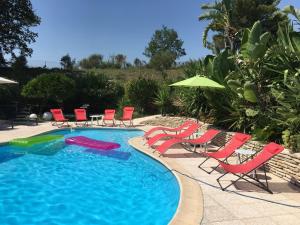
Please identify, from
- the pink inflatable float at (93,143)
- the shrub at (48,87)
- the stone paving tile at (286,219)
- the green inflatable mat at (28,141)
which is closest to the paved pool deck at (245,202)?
the stone paving tile at (286,219)

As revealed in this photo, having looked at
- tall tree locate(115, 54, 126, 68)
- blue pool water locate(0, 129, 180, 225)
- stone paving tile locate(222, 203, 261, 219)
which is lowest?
blue pool water locate(0, 129, 180, 225)

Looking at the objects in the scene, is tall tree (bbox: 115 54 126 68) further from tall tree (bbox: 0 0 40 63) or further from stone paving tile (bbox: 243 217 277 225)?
stone paving tile (bbox: 243 217 277 225)

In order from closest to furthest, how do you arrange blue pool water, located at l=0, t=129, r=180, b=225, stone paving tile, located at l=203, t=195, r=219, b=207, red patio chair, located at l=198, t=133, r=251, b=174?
stone paving tile, located at l=203, t=195, r=219, b=207 → blue pool water, located at l=0, t=129, r=180, b=225 → red patio chair, located at l=198, t=133, r=251, b=174

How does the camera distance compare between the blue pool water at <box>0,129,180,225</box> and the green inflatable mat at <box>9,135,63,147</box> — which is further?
the green inflatable mat at <box>9,135,63,147</box>

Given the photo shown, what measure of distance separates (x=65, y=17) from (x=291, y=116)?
1264 inches

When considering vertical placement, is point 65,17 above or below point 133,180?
above

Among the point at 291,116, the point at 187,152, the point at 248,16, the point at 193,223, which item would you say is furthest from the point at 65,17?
the point at 193,223

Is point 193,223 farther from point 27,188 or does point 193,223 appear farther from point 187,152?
point 187,152

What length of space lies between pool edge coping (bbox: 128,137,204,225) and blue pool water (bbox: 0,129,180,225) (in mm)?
210

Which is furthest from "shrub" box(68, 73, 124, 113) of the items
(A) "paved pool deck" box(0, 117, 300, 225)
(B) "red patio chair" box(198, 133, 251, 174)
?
(B) "red patio chair" box(198, 133, 251, 174)

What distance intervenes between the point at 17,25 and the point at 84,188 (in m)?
27.8

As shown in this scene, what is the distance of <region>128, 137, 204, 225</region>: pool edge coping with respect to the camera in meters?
5.27

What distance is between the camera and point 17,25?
3162 cm

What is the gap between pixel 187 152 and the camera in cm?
1088
